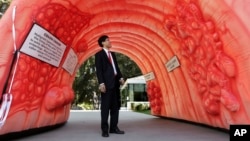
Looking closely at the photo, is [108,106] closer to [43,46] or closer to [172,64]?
[43,46]

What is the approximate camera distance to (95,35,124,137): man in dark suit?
18.6ft

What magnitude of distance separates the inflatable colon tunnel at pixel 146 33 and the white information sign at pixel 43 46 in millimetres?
17

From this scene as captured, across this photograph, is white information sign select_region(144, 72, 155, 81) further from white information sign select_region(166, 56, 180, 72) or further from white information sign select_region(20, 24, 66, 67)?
white information sign select_region(20, 24, 66, 67)

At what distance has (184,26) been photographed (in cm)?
652

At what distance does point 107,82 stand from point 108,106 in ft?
1.37

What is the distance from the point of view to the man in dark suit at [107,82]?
18.6 feet

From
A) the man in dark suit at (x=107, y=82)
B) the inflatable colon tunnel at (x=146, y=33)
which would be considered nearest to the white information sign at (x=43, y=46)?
the inflatable colon tunnel at (x=146, y=33)

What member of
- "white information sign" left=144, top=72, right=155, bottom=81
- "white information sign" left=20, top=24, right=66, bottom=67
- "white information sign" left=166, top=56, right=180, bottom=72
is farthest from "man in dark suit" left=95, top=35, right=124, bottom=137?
"white information sign" left=144, top=72, right=155, bottom=81

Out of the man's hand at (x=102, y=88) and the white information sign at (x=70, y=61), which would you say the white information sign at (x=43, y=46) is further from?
the man's hand at (x=102, y=88)

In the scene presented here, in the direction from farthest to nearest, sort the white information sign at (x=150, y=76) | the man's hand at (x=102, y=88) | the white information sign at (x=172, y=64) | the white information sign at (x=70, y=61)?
the white information sign at (x=150, y=76)
the white information sign at (x=172, y=64)
the white information sign at (x=70, y=61)
the man's hand at (x=102, y=88)

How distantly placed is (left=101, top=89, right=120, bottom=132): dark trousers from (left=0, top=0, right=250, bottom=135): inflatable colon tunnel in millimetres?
1235

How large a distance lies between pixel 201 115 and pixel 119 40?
4.79 metres

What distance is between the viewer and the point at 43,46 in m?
5.93

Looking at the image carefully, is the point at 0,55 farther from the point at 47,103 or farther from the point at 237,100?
the point at 237,100
